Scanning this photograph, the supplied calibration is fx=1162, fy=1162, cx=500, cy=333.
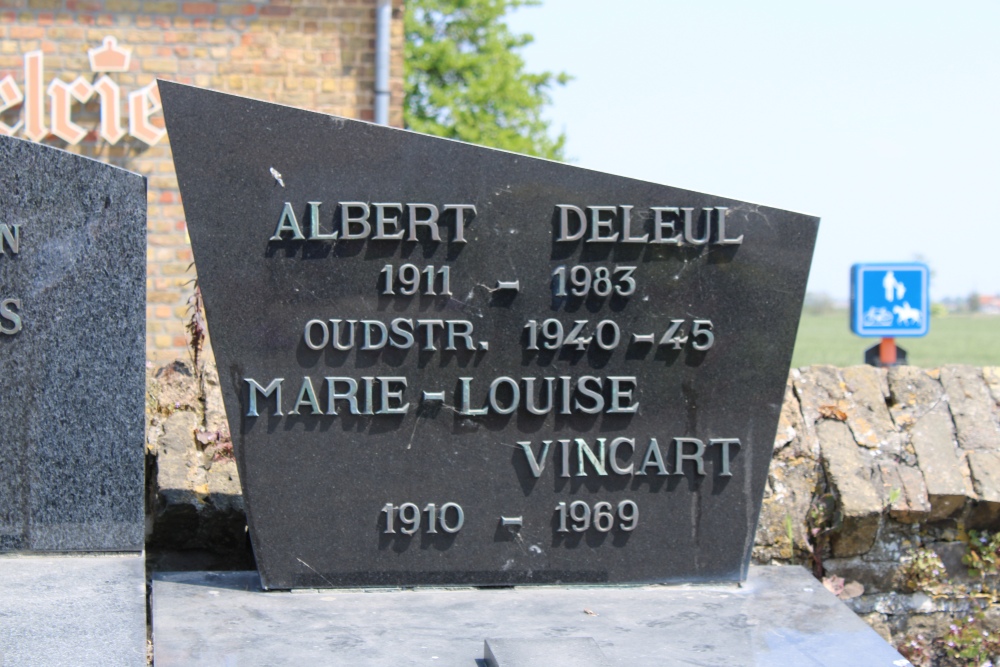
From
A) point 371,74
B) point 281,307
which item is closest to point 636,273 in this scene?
point 281,307

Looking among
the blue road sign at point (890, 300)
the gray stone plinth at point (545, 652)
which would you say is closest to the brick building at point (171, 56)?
the blue road sign at point (890, 300)

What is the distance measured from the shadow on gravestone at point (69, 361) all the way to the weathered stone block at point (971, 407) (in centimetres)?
280

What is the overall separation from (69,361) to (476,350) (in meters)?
1.16

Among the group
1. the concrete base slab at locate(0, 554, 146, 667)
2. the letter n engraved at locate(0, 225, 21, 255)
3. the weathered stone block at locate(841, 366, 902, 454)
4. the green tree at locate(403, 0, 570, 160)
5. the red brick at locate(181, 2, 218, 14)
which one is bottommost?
the concrete base slab at locate(0, 554, 146, 667)

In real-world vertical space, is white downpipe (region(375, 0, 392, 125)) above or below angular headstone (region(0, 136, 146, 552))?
above

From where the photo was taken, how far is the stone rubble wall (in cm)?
388

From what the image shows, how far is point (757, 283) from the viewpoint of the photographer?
347cm

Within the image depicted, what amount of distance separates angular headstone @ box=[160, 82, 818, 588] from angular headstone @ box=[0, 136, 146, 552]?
25 cm

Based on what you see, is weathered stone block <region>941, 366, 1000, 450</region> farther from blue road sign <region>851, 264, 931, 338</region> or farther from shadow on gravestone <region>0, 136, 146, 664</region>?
blue road sign <region>851, 264, 931, 338</region>

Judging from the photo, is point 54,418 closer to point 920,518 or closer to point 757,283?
point 757,283

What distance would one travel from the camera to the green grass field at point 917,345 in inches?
864

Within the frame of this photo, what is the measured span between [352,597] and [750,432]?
128 centimetres

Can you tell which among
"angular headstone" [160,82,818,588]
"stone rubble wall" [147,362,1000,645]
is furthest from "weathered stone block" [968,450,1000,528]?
"angular headstone" [160,82,818,588]

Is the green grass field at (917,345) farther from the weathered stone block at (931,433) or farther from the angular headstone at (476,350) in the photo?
the angular headstone at (476,350)
